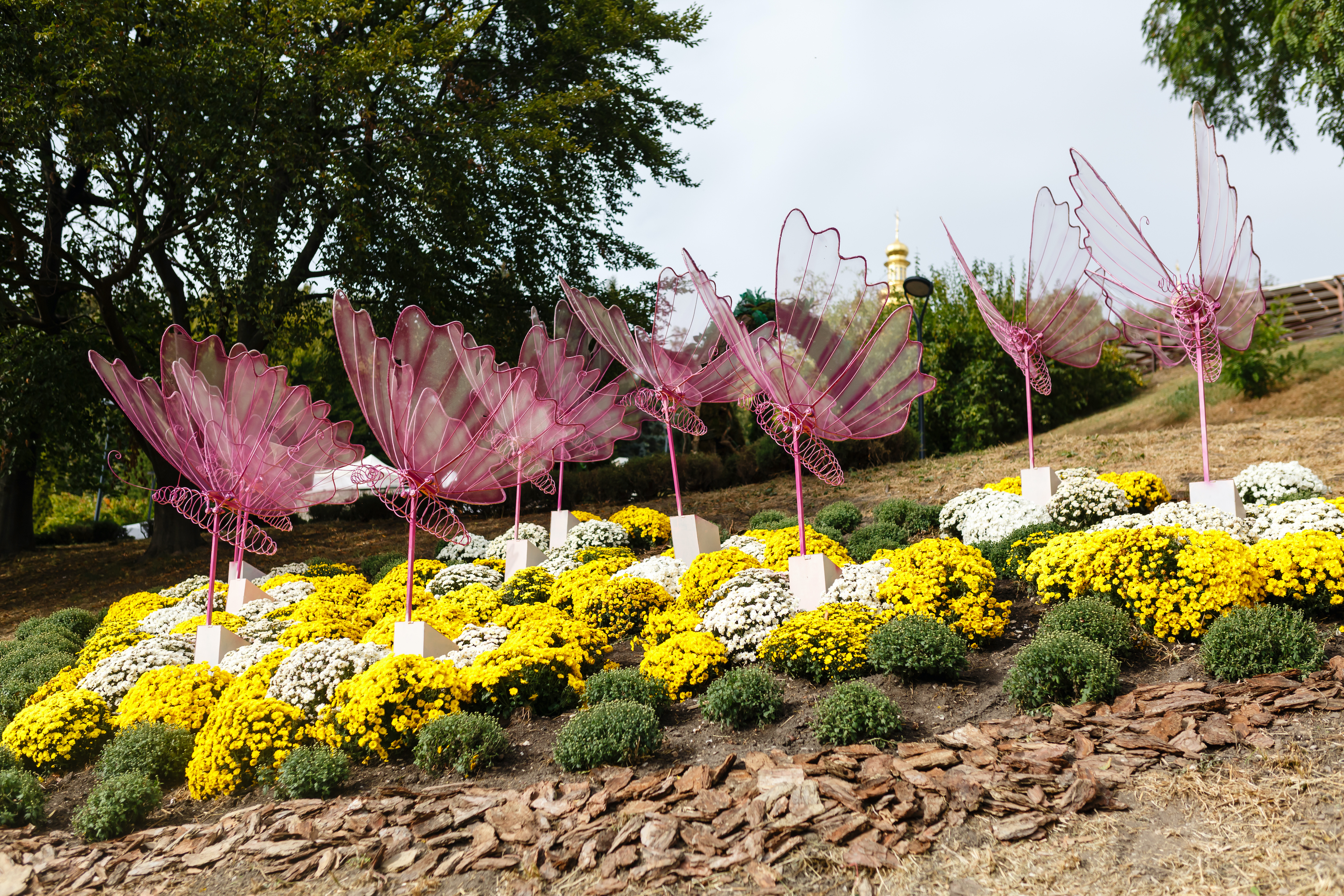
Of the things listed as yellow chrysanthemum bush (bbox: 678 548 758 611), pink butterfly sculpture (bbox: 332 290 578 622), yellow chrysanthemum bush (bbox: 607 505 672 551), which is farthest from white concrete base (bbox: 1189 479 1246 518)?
pink butterfly sculpture (bbox: 332 290 578 622)

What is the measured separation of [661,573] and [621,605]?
104 cm

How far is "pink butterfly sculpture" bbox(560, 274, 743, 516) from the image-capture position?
965 centimetres

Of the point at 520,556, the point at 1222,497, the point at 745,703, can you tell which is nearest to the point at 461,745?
the point at 745,703

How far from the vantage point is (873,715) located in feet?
16.2

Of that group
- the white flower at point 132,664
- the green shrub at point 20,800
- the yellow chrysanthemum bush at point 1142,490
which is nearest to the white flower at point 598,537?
the white flower at point 132,664

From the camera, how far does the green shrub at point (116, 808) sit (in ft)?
16.7

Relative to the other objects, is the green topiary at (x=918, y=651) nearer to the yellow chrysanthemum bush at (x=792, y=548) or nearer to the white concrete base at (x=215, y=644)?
the yellow chrysanthemum bush at (x=792, y=548)

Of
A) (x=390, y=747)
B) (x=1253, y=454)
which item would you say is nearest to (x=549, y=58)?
(x=1253, y=454)

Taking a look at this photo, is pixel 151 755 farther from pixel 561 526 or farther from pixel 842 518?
pixel 842 518

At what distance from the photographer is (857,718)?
16.1 feet

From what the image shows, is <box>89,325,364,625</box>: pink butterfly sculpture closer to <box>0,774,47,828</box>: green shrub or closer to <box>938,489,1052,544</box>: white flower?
<box>0,774,47,828</box>: green shrub

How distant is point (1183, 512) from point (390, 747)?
7.17 metres

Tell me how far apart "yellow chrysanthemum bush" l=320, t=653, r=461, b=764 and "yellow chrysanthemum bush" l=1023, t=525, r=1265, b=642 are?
4.48 m

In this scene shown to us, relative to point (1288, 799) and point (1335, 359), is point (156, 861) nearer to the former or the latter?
point (1288, 799)
